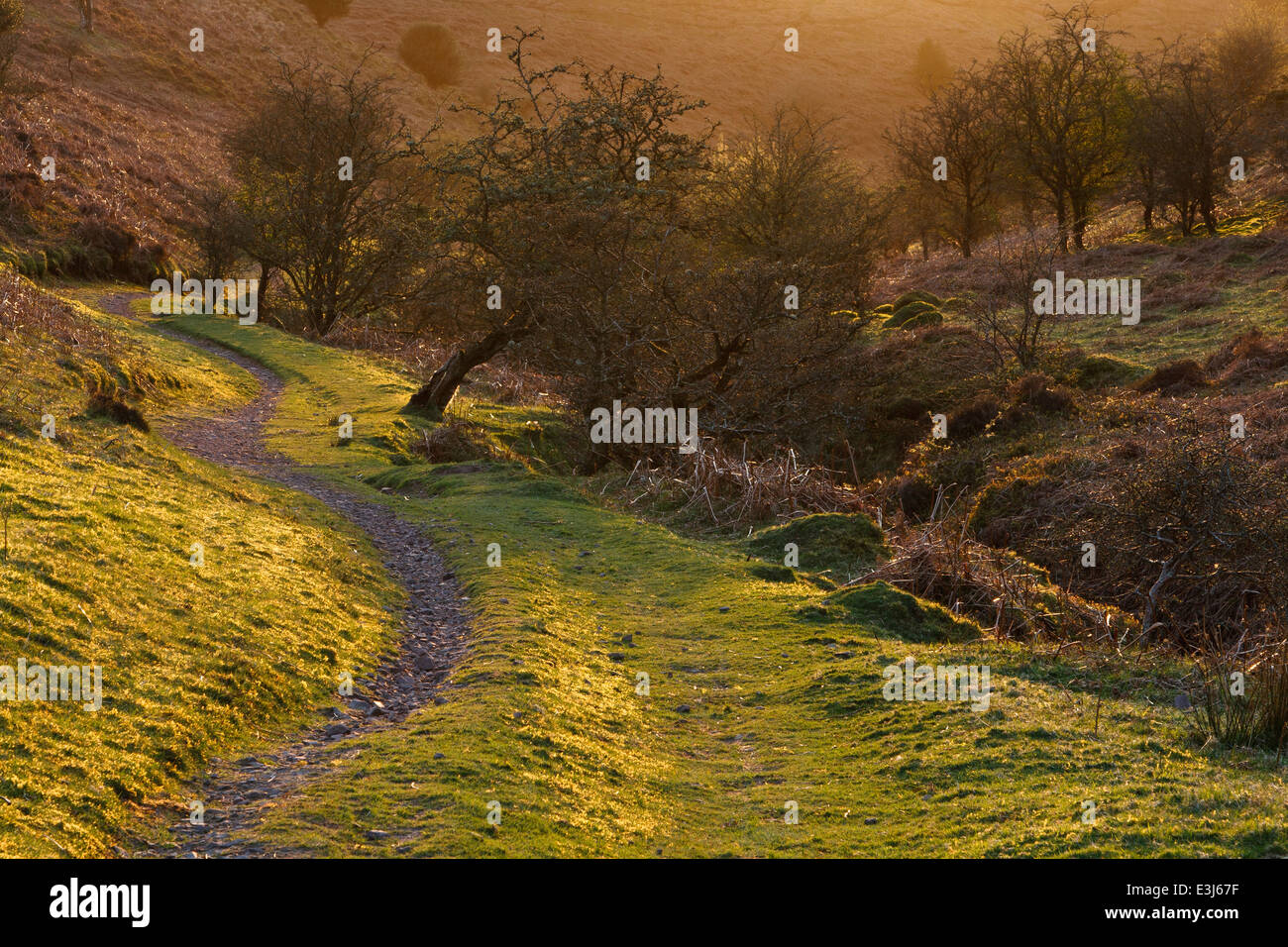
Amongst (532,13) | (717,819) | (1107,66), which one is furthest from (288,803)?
(532,13)

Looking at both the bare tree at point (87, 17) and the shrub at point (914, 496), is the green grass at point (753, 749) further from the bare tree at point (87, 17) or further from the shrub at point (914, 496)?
the bare tree at point (87, 17)

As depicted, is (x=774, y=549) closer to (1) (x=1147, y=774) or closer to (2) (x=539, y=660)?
(2) (x=539, y=660)

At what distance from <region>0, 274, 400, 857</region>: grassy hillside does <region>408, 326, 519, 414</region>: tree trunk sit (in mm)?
9155

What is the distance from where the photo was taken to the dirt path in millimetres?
6336

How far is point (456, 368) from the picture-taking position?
86.1 ft

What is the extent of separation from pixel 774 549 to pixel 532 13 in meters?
126

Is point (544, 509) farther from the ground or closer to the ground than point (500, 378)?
closer to the ground

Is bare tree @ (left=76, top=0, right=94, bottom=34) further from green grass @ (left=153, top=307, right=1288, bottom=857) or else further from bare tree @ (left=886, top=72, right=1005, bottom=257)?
green grass @ (left=153, top=307, right=1288, bottom=857)

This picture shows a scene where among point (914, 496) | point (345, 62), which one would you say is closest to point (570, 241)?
point (914, 496)

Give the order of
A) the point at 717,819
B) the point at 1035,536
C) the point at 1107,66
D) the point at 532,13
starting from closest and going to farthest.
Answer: the point at 717,819 → the point at 1035,536 → the point at 1107,66 → the point at 532,13

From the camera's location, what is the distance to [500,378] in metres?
35.7

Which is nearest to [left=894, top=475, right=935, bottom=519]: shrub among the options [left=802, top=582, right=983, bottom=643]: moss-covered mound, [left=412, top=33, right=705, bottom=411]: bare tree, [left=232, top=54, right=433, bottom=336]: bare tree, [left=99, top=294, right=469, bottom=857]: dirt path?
[left=412, top=33, right=705, bottom=411]: bare tree

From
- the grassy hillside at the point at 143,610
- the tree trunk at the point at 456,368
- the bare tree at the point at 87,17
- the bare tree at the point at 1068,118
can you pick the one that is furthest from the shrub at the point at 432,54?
the grassy hillside at the point at 143,610

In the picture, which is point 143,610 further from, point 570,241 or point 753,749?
point 570,241
